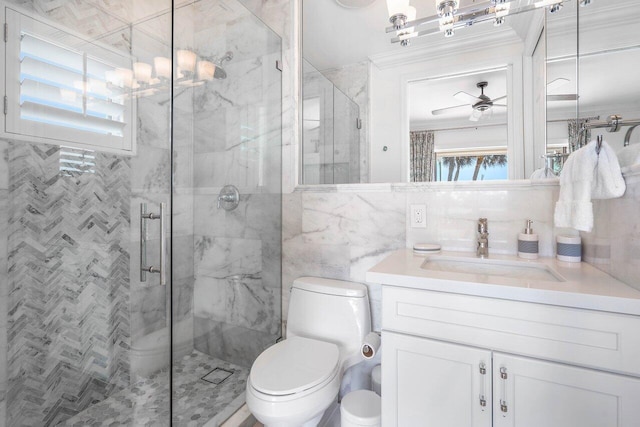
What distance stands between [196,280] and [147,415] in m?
0.64

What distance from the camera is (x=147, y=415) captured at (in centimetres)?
143

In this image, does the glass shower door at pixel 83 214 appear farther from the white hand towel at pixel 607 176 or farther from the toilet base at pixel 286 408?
the white hand towel at pixel 607 176

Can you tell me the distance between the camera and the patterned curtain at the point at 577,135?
1.11m

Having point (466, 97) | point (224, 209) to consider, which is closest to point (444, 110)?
point (466, 97)

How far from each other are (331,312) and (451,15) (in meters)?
1.45

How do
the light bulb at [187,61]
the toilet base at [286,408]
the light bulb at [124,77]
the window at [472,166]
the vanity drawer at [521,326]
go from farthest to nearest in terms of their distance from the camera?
the light bulb at [124,77], the light bulb at [187,61], the window at [472,166], the toilet base at [286,408], the vanity drawer at [521,326]

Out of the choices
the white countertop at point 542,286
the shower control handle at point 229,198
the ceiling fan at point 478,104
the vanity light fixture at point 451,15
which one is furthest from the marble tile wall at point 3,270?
the ceiling fan at point 478,104

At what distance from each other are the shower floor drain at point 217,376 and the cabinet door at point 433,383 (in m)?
0.86

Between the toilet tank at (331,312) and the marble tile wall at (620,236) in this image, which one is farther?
the toilet tank at (331,312)

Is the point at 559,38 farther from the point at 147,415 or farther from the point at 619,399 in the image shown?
the point at 147,415

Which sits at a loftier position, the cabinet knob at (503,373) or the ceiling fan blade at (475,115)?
the ceiling fan blade at (475,115)

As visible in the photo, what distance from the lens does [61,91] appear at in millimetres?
1379

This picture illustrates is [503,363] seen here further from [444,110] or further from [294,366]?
[444,110]

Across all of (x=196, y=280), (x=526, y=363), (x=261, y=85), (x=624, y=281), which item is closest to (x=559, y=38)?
(x=624, y=281)
